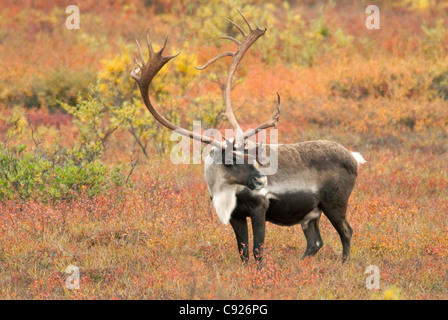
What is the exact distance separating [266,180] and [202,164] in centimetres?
514

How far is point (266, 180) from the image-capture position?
6016mm

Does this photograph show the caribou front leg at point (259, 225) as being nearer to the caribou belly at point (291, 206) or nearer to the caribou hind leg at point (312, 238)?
the caribou belly at point (291, 206)

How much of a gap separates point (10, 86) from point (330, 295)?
12.9 m

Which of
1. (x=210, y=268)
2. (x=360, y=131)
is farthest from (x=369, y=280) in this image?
(x=360, y=131)

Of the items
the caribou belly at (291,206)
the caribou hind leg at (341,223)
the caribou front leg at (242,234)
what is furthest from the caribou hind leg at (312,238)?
the caribou front leg at (242,234)

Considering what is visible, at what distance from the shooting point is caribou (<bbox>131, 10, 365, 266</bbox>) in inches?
235

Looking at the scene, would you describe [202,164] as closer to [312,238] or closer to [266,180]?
[312,238]

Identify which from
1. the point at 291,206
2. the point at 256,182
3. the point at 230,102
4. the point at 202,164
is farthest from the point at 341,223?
the point at 202,164

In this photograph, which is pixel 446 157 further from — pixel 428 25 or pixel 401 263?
pixel 428 25

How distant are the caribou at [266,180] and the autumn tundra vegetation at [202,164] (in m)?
0.46

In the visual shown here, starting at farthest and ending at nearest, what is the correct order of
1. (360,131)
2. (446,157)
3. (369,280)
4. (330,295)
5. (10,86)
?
1. (10,86)
2. (360,131)
3. (446,157)
4. (369,280)
5. (330,295)

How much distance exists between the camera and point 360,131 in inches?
514

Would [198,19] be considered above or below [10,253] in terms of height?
above

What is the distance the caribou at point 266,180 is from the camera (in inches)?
235
